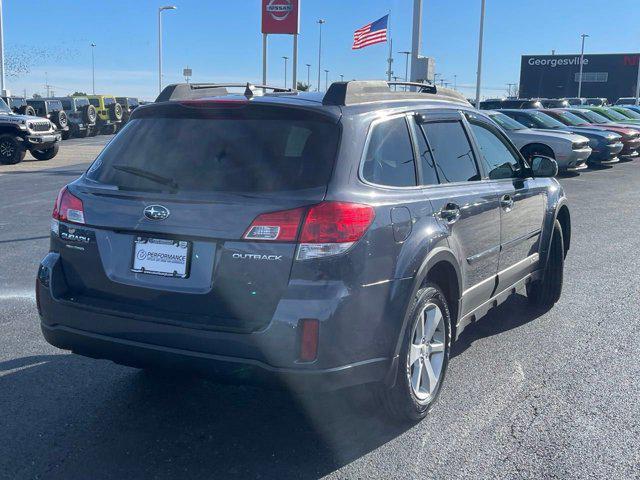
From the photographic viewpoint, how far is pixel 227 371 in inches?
131

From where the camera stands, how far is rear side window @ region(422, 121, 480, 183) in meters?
4.37

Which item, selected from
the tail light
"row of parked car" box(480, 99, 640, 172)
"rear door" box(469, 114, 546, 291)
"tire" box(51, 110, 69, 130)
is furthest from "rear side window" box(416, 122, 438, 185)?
"tire" box(51, 110, 69, 130)

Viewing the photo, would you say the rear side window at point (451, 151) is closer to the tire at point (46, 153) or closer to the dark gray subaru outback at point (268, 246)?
the dark gray subaru outback at point (268, 246)

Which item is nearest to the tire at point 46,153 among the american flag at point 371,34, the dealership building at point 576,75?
the american flag at point 371,34

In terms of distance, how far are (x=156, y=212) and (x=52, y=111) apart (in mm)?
32036

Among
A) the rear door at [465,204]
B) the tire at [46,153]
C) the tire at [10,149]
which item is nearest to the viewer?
the rear door at [465,204]

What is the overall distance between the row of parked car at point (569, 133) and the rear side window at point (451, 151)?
9.67 meters

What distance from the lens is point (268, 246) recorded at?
10.7 feet

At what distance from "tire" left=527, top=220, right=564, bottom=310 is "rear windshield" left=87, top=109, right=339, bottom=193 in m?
3.24

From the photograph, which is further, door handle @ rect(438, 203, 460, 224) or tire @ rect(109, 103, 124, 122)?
tire @ rect(109, 103, 124, 122)

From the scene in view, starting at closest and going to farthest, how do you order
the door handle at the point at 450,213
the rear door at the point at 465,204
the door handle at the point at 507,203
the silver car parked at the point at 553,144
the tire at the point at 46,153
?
the door handle at the point at 450,213, the rear door at the point at 465,204, the door handle at the point at 507,203, the silver car parked at the point at 553,144, the tire at the point at 46,153

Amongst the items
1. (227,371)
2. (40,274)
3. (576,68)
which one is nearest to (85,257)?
(40,274)

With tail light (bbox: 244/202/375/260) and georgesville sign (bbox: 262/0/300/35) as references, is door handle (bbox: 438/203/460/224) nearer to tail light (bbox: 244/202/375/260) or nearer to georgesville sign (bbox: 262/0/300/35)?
tail light (bbox: 244/202/375/260)

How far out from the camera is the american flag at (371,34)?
21.3 metres
